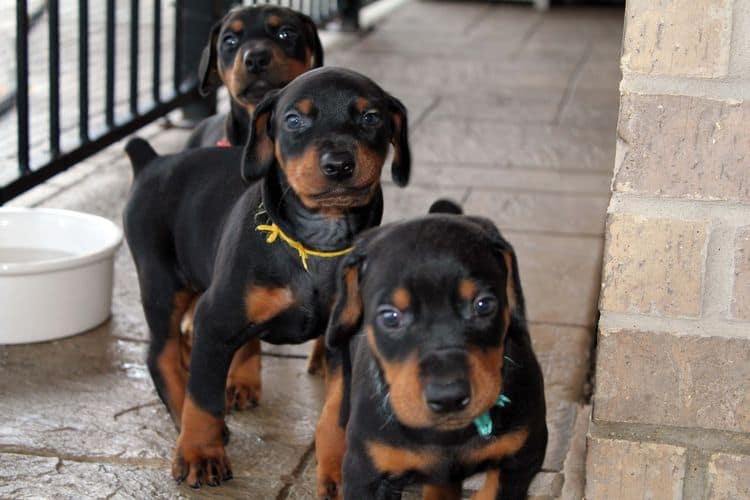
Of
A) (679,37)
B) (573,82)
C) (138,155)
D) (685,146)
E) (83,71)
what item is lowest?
(573,82)

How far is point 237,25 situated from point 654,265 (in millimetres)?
1870

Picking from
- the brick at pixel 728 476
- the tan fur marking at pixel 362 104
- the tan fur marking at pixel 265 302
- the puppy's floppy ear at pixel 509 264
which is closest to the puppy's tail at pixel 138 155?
the tan fur marking at pixel 265 302

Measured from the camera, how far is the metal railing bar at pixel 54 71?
15.1 feet

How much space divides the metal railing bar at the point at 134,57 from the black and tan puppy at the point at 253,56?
5.72ft

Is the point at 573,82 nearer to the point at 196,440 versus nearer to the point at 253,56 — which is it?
the point at 253,56

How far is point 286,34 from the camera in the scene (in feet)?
12.3

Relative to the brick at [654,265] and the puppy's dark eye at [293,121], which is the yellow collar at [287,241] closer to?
the puppy's dark eye at [293,121]

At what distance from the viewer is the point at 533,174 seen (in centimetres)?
559

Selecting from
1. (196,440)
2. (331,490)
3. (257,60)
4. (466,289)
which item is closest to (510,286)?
(466,289)

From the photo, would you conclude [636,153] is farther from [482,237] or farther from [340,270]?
[340,270]

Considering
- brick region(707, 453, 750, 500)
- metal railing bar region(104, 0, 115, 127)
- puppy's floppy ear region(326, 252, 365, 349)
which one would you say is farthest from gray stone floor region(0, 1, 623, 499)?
puppy's floppy ear region(326, 252, 365, 349)

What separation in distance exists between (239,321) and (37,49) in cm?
506

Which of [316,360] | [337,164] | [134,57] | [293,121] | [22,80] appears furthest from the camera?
[134,57]

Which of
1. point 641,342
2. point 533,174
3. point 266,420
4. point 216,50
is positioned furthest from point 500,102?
point 641,342
